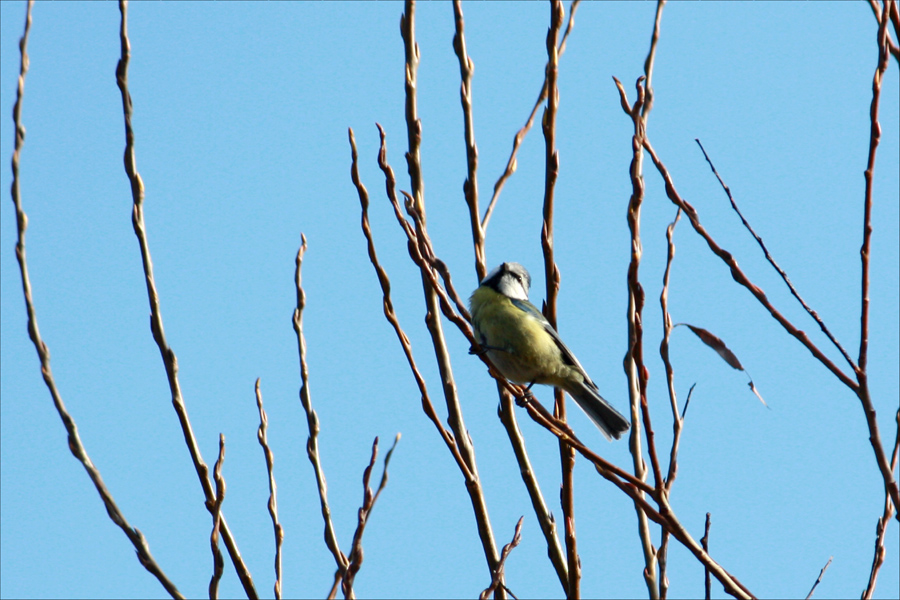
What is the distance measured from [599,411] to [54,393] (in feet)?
9.73

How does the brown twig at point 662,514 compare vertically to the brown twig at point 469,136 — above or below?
below

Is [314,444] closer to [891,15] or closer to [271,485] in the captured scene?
[271,485]

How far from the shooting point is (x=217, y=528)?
1.84m

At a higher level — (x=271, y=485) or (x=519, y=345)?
(x=519, y=345)

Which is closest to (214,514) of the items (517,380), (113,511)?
(113,511)

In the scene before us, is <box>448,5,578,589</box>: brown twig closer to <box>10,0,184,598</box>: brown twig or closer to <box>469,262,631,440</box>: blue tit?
<box>10,0,184,598</box>: brown twig

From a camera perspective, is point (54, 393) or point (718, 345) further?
point (718, 345)

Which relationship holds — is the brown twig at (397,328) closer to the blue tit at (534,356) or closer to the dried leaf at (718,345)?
the dried leaf at (718,345)

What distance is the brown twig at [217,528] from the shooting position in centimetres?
175

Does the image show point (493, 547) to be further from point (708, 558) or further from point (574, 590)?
point (708, 558)

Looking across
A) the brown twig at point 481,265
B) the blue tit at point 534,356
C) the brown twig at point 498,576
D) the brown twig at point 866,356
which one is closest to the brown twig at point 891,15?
the brown twig at point 866,356

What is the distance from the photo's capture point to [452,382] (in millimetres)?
2578

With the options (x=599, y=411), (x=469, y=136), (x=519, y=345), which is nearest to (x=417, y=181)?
(x=469, y=136)

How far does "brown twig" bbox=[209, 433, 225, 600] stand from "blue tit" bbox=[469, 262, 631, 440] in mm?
2317
